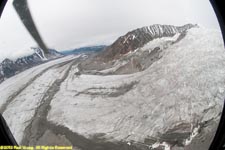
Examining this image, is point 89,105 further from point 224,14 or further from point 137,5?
point 224,14

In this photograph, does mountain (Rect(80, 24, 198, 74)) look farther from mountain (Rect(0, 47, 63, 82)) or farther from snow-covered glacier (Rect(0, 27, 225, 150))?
mountain (Rect(0, 47, 63, 82))

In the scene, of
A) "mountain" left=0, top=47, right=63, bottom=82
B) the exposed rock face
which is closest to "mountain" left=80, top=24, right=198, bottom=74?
the exposed rock face

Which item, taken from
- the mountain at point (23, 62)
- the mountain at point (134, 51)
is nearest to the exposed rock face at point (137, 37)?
the mountain at point (134, 51)

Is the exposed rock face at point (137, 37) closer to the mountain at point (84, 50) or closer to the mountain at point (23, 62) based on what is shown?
the mountain at point (84, 50)

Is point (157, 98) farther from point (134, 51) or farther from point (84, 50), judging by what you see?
point (84, 50)

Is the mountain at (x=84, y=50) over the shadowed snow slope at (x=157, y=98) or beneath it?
over
